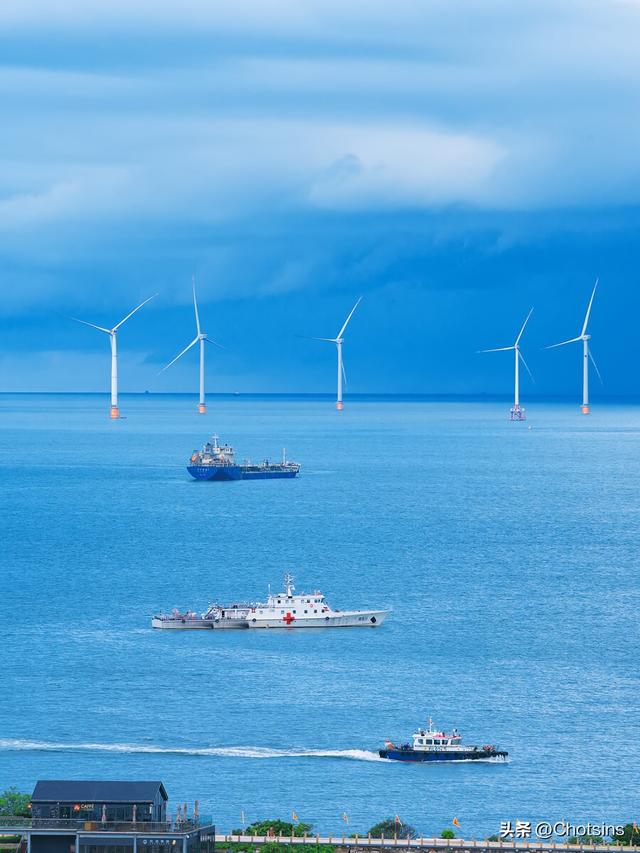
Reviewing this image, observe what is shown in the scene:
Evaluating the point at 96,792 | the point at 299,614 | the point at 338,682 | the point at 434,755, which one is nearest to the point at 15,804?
the point at 96,792

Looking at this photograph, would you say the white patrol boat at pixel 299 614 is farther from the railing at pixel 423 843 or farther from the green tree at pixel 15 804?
the railing at pixel 423 843

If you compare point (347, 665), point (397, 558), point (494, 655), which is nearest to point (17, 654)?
point (347, 665)

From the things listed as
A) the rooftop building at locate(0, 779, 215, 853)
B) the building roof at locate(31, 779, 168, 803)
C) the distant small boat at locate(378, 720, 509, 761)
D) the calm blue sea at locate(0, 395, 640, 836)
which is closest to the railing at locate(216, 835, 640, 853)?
the calm blue sea at locate(0, 395, 640, 836)

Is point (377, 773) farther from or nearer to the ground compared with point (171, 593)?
nearer to the ground

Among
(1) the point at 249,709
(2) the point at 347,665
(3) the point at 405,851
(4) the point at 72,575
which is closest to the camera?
(3) the point at 405,851

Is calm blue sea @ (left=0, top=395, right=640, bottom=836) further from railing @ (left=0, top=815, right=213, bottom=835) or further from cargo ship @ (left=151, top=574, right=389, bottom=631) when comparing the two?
railing @ (left=0, top=815, right=213, bottom=835)

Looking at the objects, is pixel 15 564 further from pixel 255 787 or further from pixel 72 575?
pixel 255 787

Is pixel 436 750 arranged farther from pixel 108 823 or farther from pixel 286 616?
pixel 286 616
